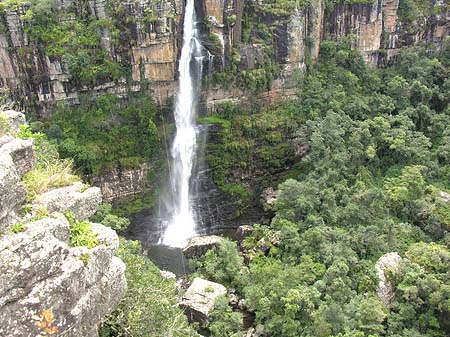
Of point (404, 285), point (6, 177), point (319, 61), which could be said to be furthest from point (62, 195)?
point (319, 61)

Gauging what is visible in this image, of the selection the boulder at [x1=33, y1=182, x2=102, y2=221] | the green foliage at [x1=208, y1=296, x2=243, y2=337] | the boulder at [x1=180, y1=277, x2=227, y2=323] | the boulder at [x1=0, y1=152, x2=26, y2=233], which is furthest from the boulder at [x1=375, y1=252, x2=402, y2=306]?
the boulder at [x1=0, y1=152, x2=26, y2=233]

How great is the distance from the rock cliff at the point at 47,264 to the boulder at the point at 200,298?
940cm

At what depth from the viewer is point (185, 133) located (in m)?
26.2

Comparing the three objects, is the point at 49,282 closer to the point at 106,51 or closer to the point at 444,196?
the point at 106,51

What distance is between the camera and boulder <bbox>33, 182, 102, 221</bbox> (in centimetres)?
771

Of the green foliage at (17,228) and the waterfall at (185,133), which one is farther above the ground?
the green foliage at (17,228)

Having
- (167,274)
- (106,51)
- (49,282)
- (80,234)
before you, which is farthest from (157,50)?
(49,282)

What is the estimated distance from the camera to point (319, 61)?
29969mm

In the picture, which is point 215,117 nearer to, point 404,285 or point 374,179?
point 374,179

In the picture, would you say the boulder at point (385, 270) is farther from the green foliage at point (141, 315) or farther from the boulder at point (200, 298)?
the green foliage at point (141, 315)

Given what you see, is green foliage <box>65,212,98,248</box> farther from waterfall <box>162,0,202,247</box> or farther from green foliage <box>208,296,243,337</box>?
waterfall <box>162,0,202,247</box>

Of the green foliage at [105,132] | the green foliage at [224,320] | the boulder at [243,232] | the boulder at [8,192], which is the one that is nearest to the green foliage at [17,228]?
the boulder at [8,192]

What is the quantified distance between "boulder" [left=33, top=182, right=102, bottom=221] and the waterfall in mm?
16610

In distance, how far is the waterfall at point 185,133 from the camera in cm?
2523
